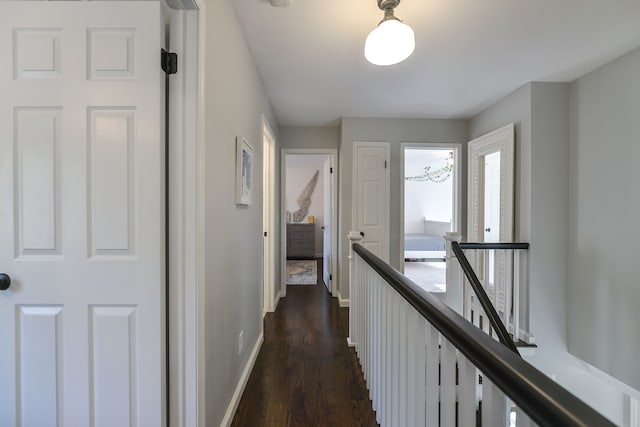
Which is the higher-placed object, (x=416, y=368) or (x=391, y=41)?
(x=391, y=41)

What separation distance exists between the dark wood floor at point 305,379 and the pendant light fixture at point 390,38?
2084 millimetres

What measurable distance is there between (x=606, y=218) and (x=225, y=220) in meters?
3.00

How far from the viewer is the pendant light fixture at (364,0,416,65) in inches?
59.3

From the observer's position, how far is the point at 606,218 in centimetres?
234

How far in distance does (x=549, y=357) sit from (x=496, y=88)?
2633 mm

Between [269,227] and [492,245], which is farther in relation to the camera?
[269,227]

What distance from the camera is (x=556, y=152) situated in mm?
2664

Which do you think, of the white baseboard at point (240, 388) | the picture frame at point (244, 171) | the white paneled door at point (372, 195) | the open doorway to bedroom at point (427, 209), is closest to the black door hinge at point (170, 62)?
the picture frame at point (244, 171)

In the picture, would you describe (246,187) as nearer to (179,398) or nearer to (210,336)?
(210,336)

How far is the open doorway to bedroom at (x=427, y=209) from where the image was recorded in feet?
19.0

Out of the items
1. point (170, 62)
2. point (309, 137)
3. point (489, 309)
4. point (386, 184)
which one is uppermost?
point (309, 137)

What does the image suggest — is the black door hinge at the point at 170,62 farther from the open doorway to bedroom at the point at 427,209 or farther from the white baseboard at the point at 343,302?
the open doorway to bedroom at the point at 427,209

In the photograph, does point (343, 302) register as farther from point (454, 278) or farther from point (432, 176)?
point (432, 176)

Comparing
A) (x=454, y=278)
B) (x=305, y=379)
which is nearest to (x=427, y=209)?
(x=454, y=278)
